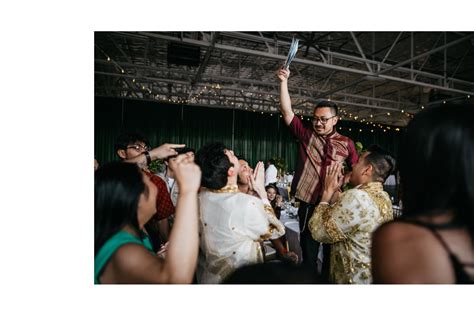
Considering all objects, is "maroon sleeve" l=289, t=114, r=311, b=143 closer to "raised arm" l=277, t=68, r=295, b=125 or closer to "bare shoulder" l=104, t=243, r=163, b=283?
"raised arm" l=277, t=68, r=295, b=125

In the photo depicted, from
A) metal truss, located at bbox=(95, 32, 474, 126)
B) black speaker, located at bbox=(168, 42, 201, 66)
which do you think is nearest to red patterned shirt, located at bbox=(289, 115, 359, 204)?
metal truss, located at bbox=(95, 32, 474, 126)

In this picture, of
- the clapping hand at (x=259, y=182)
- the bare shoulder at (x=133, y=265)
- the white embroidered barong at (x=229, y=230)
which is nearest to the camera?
the bare shoulder at (x=133, y=265)

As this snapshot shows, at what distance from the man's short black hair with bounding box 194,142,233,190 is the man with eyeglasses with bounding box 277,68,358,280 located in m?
0.68

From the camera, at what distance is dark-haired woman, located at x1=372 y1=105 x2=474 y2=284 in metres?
0.64

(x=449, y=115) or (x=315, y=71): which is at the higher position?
(x=315, y=71)

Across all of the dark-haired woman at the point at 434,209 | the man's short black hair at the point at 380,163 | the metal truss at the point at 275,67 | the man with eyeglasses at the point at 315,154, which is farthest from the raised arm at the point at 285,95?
the metal truss at the point at 275,67

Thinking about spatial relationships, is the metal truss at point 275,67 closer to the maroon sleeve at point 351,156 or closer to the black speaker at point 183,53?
the black speaker at point 183,53

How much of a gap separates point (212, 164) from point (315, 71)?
23.1ft

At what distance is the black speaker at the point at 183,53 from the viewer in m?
4.91

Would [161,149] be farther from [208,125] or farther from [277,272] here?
[208,125]

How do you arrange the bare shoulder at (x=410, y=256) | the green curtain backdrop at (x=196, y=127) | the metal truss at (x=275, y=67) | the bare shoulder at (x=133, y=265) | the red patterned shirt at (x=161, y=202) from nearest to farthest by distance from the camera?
the bare shoulder at (x=410, y=256) < the bare shoulder at (x=133, y=265) < the red patterned shirt at (x=161, y=202) < the metal truss at (x=275, y=67) < the green curtain backdrop at (x=196, y=127)
